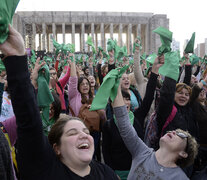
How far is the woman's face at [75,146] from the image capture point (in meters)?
1.38

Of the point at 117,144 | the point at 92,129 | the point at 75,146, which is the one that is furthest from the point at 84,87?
the point at 75,146

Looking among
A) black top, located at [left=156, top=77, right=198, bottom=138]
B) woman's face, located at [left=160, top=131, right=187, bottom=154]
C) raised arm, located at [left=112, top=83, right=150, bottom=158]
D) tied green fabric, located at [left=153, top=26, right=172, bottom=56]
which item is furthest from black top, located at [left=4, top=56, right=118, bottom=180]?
tied green fabric, located at [left=153, top=26, right=172, bottom=56]

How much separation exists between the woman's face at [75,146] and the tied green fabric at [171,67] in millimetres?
1222

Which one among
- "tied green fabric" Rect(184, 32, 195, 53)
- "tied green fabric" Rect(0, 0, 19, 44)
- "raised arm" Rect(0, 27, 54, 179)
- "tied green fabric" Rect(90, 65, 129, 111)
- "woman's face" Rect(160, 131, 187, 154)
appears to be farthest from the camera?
"tied green fabric" Rect(184, 32, 195, 53)

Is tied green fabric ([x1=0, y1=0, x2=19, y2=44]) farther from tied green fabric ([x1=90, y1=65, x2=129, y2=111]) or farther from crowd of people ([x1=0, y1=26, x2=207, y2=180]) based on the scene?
tied green fabric ([x1=90, y1=65, x2=129, y2=111])

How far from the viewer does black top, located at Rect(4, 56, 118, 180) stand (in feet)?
3.53

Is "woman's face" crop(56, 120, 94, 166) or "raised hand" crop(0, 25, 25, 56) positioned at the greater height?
"raised hand" crop(0, 25, 25, 56)

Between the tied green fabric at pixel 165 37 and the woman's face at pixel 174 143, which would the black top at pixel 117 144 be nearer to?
the tied green fabric at pixel 165 37

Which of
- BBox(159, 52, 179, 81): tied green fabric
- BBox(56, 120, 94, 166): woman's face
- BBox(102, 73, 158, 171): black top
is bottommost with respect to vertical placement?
BBox(102, 73, 158, 171): black top

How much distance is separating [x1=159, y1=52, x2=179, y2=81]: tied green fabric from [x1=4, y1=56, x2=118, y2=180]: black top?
1463 mm

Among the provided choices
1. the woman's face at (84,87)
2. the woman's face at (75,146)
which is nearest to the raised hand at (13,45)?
the woman's face at (75,146)

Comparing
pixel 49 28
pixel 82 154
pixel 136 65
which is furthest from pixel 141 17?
pixel 82 154

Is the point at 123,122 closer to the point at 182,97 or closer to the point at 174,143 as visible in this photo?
the point at 174,143

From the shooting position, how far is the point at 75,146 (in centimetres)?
141
